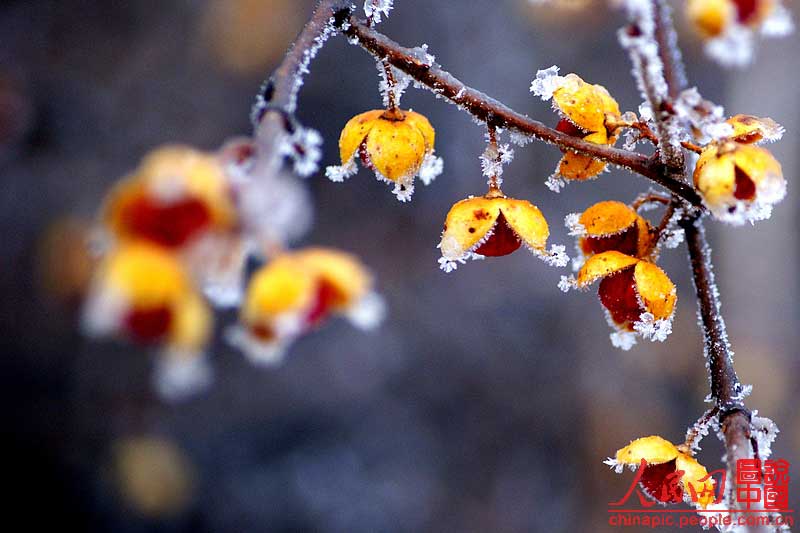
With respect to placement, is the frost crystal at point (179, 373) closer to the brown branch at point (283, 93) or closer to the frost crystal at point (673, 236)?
the brown branch at point (283, 93)

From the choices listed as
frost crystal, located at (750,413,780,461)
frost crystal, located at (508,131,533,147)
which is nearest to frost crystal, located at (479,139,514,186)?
frost crystal, located at (508,131,533,147)

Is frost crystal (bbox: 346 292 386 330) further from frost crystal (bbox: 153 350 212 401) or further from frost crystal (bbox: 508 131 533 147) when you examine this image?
frost crystal (bbox: 508 131 533 147)

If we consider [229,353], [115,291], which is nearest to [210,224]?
[115,291]

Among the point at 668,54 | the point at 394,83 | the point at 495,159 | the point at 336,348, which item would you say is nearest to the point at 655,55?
the point at 668,54

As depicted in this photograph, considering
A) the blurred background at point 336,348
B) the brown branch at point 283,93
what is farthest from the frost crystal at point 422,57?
the blurred background at point 336,348

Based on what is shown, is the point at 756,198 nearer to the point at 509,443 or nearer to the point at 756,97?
the point at 509,443

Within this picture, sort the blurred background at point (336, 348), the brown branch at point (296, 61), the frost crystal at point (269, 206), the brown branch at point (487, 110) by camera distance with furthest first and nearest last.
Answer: the blurred background at point (336, 348) < the brown branch at point (487, 110) < the brown branch at point (296, 61) < the frost crystal at point (269, 206)

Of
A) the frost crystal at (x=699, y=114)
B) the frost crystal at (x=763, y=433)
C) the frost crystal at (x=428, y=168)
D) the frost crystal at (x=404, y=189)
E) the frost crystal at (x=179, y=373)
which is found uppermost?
the frost crystal at (x=428, y=168)
